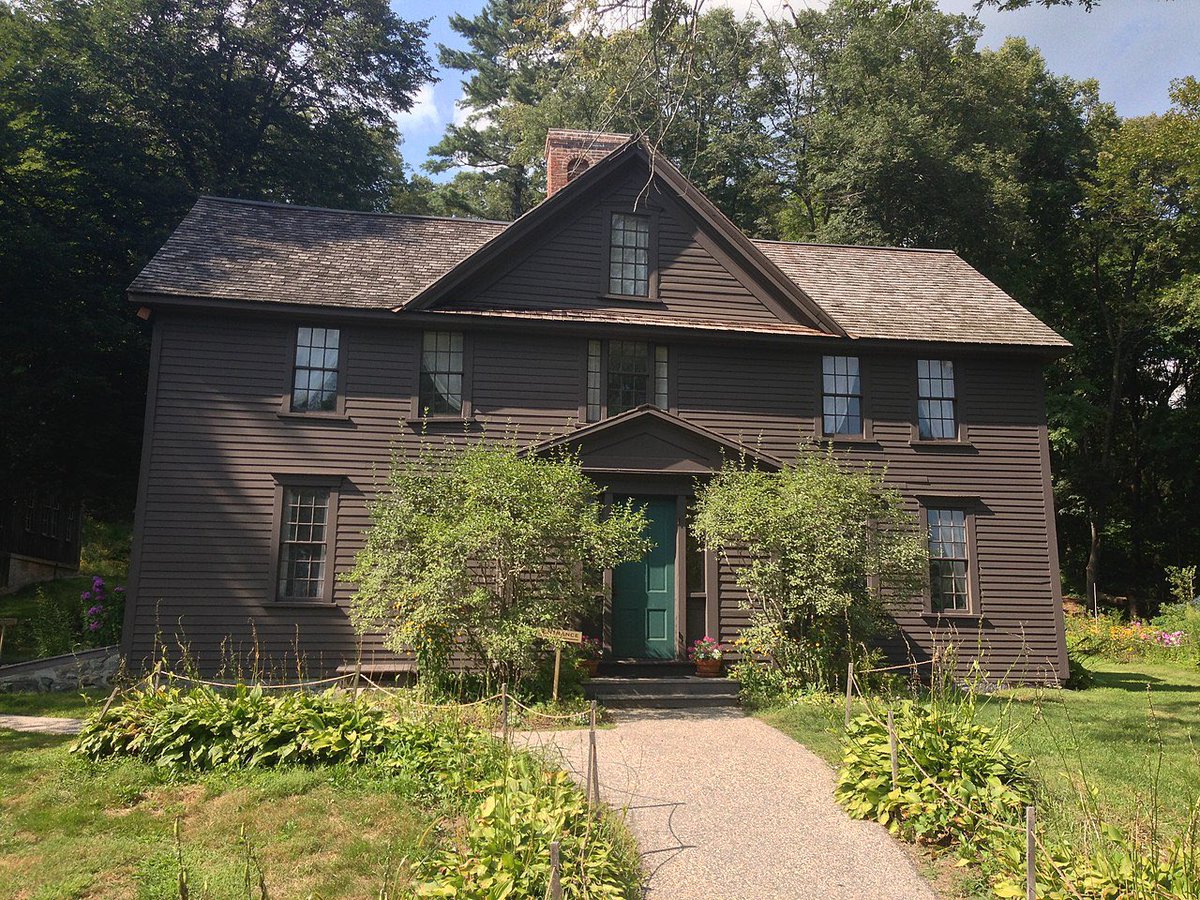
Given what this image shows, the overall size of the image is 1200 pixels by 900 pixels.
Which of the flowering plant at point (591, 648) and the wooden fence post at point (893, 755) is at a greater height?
the flowering plant at point (591, 648)

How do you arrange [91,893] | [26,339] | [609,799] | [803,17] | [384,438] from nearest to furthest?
[91,893], [803,17], [609,799], [384,438], [26,339]

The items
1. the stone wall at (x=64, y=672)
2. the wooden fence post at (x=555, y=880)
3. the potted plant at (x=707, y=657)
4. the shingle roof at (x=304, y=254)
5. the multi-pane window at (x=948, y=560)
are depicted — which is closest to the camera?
the wooden fence post at (x=555, y=880)

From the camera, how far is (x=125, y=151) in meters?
23.1

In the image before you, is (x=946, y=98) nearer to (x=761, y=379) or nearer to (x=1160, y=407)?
(x=1160, y=407)

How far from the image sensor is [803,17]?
22.3 ft

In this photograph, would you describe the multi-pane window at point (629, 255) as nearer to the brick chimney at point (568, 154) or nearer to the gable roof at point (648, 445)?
the gable roof at point (648, 445)

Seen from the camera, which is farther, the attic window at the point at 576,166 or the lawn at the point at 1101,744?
the attic window at the point at 576,166

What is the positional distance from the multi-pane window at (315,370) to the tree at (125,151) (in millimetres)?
9012

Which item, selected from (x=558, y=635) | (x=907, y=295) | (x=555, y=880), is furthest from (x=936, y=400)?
(x=555, y=880)

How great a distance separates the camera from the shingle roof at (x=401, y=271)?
14102mm

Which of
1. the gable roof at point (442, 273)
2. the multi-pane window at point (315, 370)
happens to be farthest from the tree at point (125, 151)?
the multi-pane window at point (315, 370)

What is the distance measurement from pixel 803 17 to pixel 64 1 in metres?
25.8

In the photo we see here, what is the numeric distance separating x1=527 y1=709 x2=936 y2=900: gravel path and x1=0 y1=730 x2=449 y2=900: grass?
1.85m

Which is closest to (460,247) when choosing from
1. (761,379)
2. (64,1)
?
(761,379)
